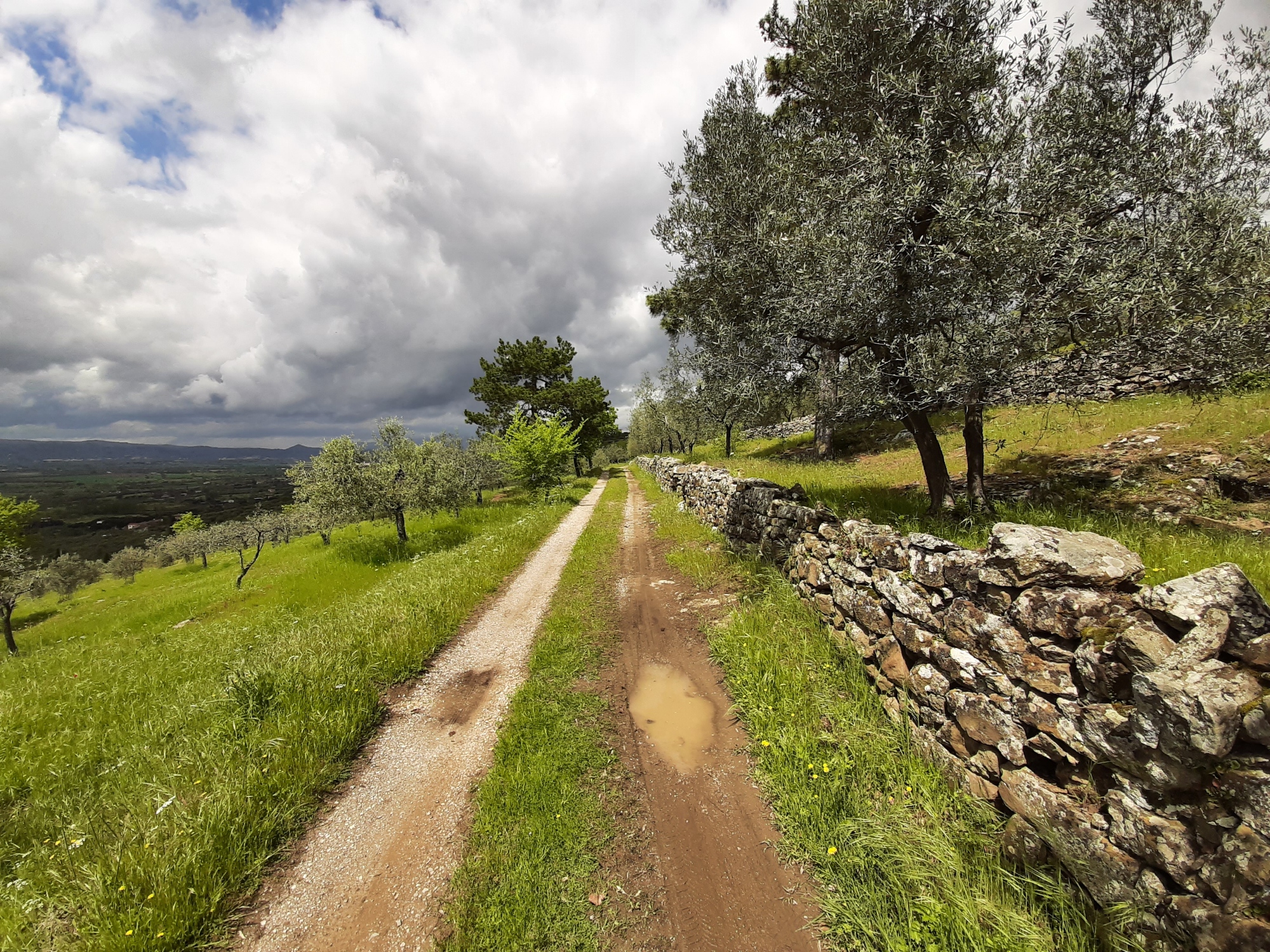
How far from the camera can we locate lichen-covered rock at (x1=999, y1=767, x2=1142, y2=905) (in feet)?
10.8

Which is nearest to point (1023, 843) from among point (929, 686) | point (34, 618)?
point (929, 686)

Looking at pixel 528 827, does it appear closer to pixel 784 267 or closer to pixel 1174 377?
pixel 784 267

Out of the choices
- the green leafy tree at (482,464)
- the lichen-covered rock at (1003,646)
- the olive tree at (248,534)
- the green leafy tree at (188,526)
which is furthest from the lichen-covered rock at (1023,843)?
the green leafy tree at (188,526)

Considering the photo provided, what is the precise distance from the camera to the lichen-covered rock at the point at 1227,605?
2931 millimetres

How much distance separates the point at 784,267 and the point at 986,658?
29.8 ft

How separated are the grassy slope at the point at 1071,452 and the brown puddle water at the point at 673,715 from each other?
5418mm

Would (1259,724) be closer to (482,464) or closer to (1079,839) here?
(1079,839)

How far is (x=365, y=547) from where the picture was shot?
21688 millimetres

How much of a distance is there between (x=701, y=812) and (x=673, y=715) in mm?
1684

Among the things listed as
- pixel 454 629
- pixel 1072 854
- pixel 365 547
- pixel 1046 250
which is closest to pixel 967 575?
pixel 1072 854

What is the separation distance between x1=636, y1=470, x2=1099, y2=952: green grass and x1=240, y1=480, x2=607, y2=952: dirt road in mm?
3700

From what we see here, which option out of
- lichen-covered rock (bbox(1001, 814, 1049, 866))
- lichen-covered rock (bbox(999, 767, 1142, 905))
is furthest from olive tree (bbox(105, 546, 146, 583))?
lichen-covered rock (bbox(999, 767, 1142, 905))

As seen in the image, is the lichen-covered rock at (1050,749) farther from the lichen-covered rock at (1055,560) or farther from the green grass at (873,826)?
the lichen-covered rock at (1055,560)

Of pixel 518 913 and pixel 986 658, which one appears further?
pixel 986 658
